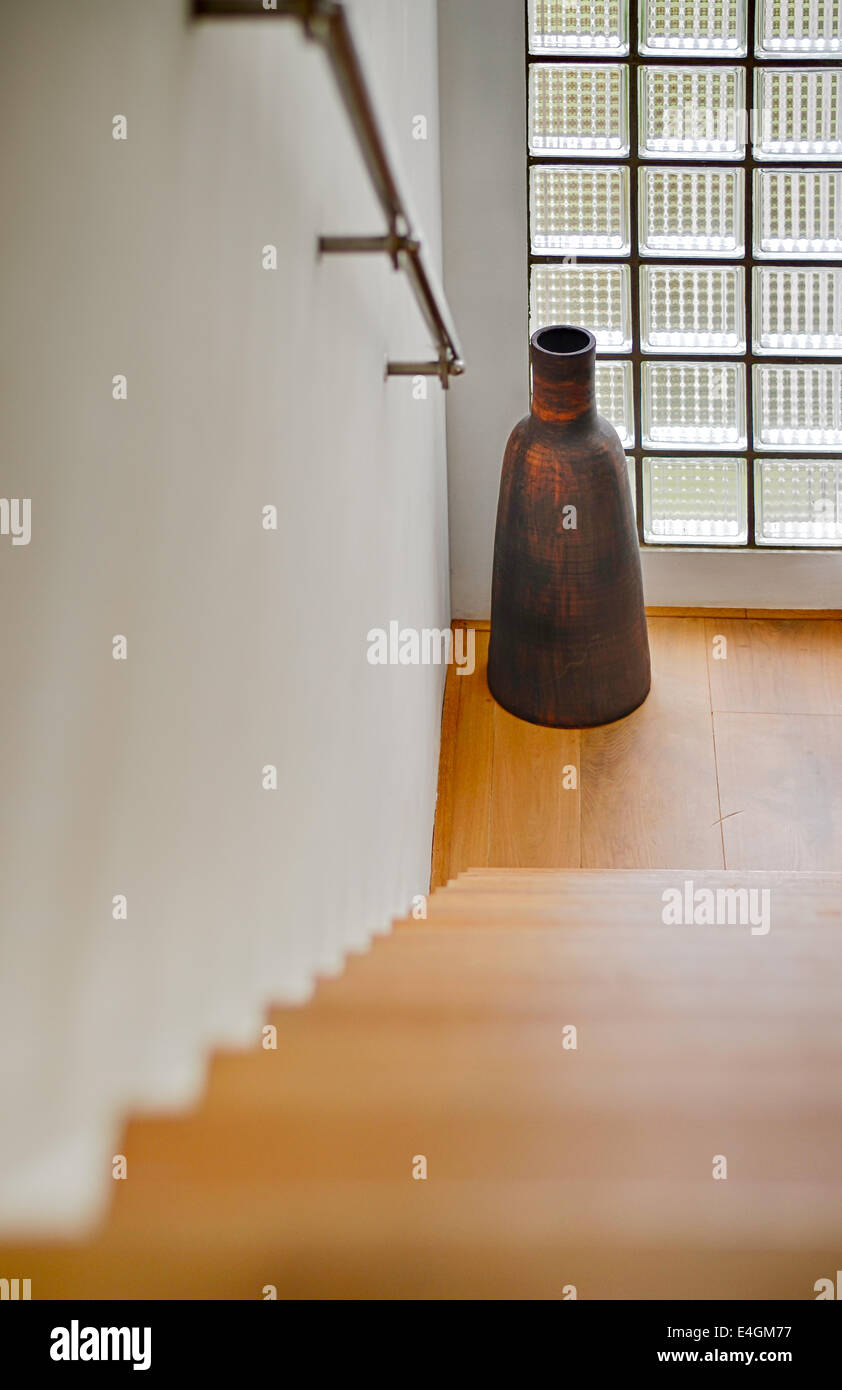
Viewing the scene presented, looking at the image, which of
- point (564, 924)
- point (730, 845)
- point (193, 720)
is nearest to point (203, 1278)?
point (193, 720)

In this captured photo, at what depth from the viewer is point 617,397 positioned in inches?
154

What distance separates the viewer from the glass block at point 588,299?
12.4ft

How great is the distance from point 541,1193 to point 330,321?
126cm

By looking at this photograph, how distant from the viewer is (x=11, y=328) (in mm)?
844

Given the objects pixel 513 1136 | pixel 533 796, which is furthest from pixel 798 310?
pixel 513 1136

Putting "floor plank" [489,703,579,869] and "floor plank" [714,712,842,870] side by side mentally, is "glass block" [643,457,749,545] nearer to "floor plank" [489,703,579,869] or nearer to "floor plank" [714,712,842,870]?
"floor plank" [714,712,842,870]

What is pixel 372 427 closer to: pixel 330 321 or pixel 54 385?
pixel 330 321

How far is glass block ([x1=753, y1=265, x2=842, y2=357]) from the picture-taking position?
372 cm

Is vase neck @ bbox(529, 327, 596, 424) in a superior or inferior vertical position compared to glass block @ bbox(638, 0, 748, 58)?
inferior

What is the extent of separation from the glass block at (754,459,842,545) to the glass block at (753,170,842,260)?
59cm

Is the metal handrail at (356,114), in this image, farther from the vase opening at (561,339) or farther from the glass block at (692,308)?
the glass block at (692,308)

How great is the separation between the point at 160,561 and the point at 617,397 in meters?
2.99

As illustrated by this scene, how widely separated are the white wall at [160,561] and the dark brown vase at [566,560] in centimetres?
156

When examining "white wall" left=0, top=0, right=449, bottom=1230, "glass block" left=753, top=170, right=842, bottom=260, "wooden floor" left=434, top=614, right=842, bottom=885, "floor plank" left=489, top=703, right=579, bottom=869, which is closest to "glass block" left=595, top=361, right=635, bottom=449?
"glass block" left=753, top=170, right=842, bottom=260
